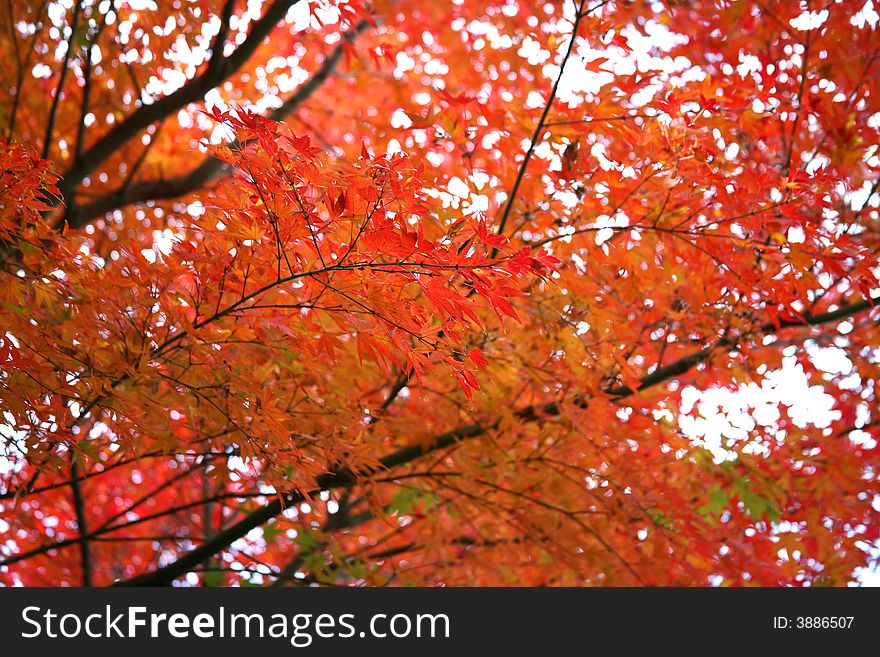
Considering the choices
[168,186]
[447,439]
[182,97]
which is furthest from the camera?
A: [168,186]

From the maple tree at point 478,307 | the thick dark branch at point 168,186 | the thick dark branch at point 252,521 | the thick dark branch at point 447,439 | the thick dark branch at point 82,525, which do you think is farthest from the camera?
the thick dark branch at point 168,186

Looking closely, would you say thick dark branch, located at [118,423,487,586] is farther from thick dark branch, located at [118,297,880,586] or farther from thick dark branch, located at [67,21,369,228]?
thick dark branch, located at [67,21,369,228]

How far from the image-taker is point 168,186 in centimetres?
466

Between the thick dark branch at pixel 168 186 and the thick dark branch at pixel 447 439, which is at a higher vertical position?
the thick dark branch at pixel 168 186

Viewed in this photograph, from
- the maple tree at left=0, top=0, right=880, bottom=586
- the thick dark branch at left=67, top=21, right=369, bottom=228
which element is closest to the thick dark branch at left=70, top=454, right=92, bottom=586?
the maple tree at left=0, top=0, right=880, bottom=586

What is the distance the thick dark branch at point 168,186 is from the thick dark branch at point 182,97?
0.25 metres

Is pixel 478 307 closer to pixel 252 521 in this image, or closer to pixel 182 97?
pixel 252 521

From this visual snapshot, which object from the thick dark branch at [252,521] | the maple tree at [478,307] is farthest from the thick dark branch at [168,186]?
the thick dark branch at [252,521]

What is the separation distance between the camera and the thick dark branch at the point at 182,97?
142 inches

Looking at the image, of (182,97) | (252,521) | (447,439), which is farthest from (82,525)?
(182,97)

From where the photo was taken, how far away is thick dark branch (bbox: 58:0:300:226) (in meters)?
3.60

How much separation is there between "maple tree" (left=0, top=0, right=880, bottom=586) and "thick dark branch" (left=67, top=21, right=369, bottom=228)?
0.07 ft

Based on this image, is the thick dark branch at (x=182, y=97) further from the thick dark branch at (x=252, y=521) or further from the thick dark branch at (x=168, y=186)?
the thick dark branch at (x=252, y=521)

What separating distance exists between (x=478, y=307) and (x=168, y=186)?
2.83m
